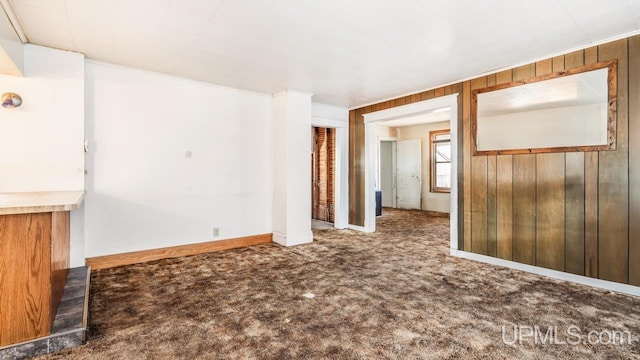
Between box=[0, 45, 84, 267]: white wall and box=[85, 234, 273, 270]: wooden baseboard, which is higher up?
box=[0, 45, 84, 267]: white wall

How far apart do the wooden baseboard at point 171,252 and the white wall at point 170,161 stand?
0.08m

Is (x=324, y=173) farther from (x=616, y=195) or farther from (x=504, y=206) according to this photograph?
(x=616, y=195)

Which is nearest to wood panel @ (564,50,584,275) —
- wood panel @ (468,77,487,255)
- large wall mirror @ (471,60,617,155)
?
large wall mirror @ (471,60,617,155)

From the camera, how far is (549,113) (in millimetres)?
3275

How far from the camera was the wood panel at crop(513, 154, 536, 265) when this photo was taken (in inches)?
135

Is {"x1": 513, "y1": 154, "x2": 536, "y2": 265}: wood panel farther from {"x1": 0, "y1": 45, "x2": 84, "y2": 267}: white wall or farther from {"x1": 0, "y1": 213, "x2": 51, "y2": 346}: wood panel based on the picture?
{"x1": 0, "y1": 45, "x2": 84, "y2": 267}: white wall

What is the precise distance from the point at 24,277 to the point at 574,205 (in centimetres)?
463

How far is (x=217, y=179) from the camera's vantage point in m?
4.43

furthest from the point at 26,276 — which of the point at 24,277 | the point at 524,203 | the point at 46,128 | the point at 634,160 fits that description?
the point at 634,160

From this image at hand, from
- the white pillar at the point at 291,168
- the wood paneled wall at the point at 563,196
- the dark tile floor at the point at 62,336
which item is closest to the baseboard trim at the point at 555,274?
the wood paneled wall at the point at 563,196

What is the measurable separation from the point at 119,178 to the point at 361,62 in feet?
10.6

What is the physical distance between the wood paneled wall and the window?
4.24m

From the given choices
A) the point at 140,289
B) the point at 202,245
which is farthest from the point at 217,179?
the point at 140,289

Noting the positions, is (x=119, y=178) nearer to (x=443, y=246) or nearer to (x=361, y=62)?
(x=361, y=62)
